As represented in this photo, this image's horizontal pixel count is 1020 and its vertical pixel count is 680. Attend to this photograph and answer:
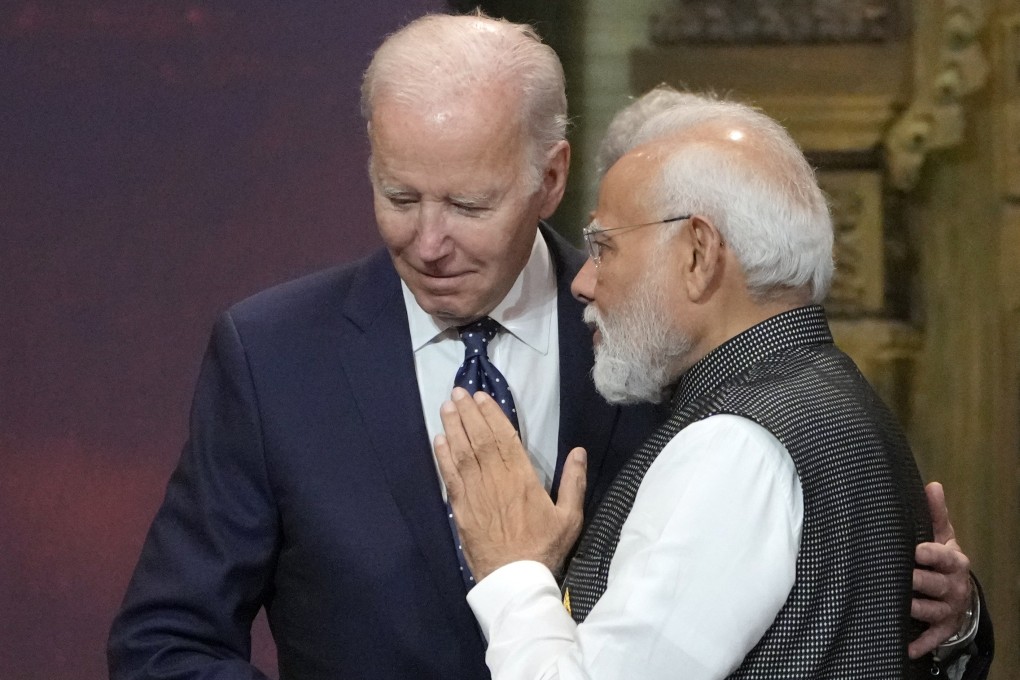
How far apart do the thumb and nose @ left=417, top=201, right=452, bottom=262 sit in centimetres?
34

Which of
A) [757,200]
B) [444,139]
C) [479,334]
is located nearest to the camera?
[757,200]

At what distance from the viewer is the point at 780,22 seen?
3459 mm

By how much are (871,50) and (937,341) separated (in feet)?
2.49

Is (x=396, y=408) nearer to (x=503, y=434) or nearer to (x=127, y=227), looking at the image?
(x=503, y=434)

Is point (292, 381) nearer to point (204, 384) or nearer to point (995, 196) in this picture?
point (204, 384)

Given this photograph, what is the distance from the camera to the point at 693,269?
175cm

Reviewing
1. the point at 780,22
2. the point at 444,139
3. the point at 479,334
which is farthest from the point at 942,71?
the point at 444,139

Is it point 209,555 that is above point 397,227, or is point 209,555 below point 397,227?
below

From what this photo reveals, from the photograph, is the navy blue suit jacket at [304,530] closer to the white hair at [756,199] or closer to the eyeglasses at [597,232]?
the eyeglasses at [597,232]

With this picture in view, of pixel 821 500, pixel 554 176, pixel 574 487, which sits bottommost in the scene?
pixel 574 487

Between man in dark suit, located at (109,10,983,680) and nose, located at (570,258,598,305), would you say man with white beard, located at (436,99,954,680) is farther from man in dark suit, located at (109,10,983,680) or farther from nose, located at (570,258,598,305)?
man in dark suit, located at (109,10,983,680)

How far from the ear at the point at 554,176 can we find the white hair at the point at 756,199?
30 cm

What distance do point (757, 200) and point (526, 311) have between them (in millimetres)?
573

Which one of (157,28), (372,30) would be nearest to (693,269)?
(372,30)
